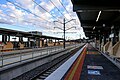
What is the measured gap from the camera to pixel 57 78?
1248 cm

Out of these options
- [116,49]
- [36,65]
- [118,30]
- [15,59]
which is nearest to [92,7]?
[36,65]

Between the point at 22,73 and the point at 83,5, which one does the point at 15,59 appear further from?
the point at 83,5

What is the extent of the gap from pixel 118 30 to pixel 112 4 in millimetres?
16526

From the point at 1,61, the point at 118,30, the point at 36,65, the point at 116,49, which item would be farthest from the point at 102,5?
the point at 118,30

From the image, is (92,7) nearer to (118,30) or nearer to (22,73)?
(22,73)

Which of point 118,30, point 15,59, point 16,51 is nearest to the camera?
point 15,59

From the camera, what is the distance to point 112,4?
18.6 meters

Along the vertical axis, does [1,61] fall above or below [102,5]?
below

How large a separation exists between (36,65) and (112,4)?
9.46m

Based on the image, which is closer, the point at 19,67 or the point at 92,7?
the point at 19,67

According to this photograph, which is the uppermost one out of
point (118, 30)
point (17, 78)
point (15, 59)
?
point (118, 30)

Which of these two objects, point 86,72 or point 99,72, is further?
point 99,72

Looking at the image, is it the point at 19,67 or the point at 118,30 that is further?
the point at 118,30

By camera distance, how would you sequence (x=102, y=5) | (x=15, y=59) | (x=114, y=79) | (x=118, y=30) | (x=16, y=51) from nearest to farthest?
(x=114, y=79), (x=15, y=59), (x=16, y=51), (x=102, y=5), (x=118, y=30)
